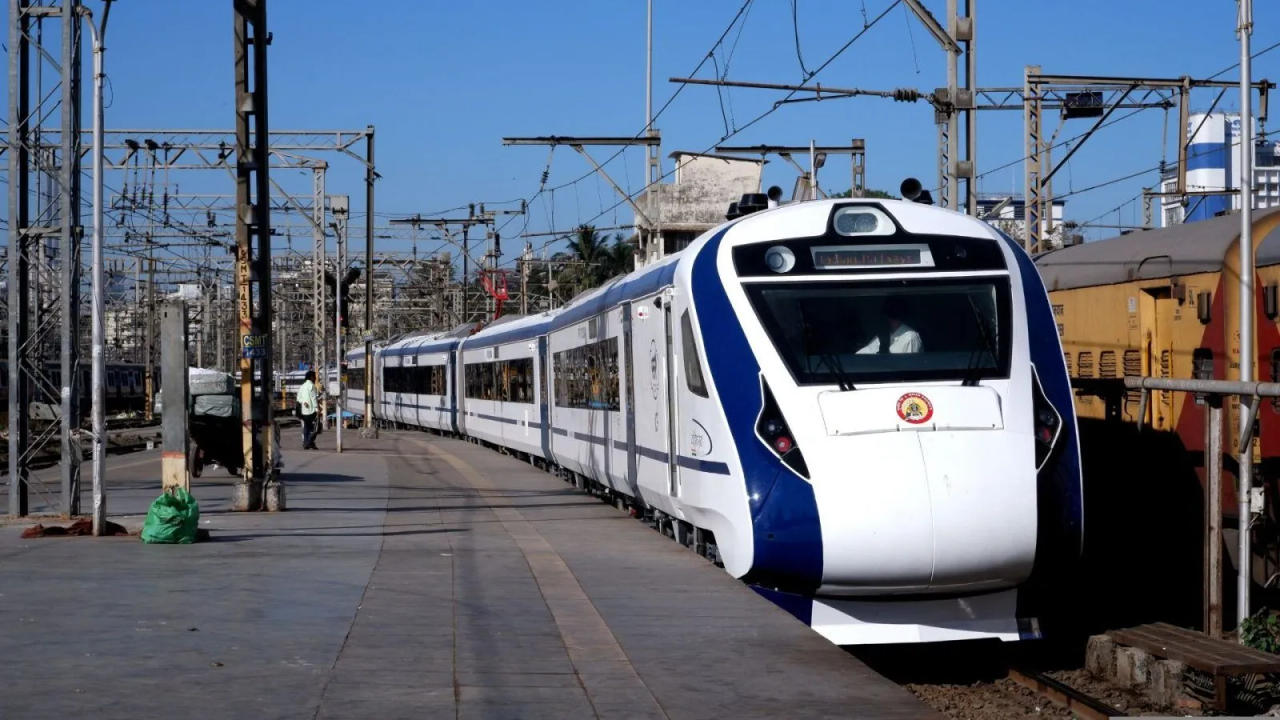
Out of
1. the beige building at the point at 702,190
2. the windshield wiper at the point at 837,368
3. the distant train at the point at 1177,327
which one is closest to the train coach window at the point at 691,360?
the windshield wiper at the point at 837,368

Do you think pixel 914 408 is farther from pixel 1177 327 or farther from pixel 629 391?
pixel 629 391

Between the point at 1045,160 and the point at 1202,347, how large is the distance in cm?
2041

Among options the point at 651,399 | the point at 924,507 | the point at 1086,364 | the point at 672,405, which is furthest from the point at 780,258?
the point at 1086,364

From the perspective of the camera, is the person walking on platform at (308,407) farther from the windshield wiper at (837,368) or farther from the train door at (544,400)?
the windshield wiper at (837,368)

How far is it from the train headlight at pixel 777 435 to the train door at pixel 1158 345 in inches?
190

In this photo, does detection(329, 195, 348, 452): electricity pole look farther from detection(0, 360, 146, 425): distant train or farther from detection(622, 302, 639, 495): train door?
detection(0, 360, 146, 425): distant train

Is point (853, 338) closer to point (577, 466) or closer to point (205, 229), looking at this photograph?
point (577, 466)

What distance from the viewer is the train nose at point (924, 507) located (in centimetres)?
947

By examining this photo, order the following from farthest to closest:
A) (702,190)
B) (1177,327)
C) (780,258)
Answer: (702,190) < (1177,327) < (780,258)

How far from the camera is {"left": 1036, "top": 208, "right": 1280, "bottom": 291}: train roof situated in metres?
12.7

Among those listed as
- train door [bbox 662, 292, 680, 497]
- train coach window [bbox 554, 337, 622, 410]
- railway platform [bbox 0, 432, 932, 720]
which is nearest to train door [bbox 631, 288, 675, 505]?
train door [bbox 662, 292, 680, 497]

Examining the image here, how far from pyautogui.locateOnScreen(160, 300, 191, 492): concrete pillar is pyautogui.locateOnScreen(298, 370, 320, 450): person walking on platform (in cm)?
1602

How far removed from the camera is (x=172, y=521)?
1421 centimetres

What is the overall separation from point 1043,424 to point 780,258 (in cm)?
220
